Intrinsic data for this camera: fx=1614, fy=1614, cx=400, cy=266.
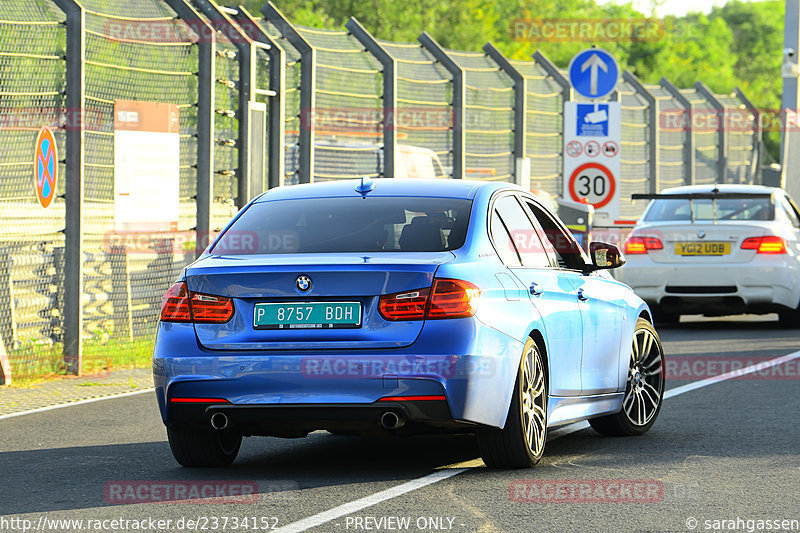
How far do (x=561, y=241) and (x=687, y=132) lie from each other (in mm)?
22359

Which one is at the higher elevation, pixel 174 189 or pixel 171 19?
pixel 171 19

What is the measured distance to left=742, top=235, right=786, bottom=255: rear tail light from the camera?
17328 millimetres

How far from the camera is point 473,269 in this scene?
754 centimetres

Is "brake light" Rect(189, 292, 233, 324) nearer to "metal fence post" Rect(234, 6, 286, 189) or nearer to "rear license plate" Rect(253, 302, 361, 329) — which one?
"rear license plate" Rect(253, 302, 361, 329)

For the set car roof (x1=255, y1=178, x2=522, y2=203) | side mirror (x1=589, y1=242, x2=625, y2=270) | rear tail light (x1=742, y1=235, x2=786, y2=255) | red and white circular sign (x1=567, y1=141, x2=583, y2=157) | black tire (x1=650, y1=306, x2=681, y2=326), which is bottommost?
black tire (x1=650, y1=306, x2=681, y2=326)

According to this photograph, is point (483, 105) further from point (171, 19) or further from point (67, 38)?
point (67, 38)

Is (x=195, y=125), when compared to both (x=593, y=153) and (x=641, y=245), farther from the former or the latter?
(x=593, y=153)

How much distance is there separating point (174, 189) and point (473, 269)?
26.5 feet

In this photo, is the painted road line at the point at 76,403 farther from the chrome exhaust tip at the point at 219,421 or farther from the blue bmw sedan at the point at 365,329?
the chrome exhaust tip at the point at 219,421

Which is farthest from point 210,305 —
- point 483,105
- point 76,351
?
point 483,105

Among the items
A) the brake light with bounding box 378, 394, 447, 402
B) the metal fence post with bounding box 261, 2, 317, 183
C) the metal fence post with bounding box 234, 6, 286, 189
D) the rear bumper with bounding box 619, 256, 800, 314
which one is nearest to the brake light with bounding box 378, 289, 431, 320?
the brake light with bounding box 378, 394, 447, 402

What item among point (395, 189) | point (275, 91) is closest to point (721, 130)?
point (275, 91)

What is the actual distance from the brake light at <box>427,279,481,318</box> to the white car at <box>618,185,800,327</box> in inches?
391

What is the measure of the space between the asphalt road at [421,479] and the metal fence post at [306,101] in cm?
766
